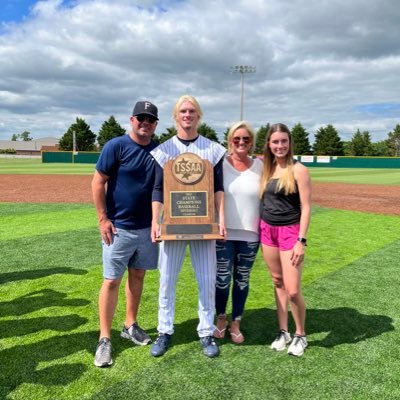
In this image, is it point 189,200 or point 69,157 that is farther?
point 69,157

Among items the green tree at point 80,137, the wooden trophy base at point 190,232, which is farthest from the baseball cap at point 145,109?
the green tree at point 80,137

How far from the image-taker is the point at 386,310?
180 inches

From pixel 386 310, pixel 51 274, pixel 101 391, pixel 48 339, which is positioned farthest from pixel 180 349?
pixel 51 274

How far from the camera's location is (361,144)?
229 ft

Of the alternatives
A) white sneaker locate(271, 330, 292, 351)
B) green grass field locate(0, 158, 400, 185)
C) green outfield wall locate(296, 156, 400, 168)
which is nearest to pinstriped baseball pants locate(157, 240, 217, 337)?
white sneaker locate(271, 330, 292, 351)

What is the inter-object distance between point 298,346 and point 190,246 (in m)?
1.29

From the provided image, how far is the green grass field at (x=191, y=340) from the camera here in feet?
9.71

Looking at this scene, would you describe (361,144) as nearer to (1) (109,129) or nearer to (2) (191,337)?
(1) (109,129)

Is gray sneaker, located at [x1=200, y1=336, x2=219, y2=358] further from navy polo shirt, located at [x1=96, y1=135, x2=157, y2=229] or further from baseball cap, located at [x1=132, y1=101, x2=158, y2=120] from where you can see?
baseball cap, located at [x1=132, y1=101, x2=158, y2=120]

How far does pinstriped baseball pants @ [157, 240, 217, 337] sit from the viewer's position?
11.1 feet

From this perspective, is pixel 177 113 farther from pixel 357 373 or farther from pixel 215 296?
pixel 357 373

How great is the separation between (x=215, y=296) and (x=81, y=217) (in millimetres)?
7734

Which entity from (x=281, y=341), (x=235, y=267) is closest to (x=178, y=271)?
(x=235, y=267)

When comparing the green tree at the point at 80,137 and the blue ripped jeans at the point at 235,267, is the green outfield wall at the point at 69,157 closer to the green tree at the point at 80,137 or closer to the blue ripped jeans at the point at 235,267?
the green tree at the point at 80,137
